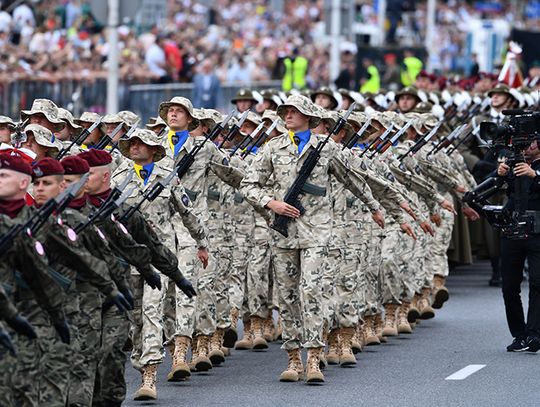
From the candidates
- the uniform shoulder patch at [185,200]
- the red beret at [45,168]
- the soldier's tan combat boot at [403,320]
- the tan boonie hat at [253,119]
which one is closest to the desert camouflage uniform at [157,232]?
the uniform shoulder patch at [185,200]

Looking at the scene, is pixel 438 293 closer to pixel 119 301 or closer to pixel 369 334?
pixel 369 334

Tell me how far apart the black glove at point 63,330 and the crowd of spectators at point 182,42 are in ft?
54.6

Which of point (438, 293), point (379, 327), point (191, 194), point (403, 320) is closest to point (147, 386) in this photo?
point (191, 194)

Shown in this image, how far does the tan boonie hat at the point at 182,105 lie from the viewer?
1555 centimetres

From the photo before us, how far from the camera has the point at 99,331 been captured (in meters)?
12.0

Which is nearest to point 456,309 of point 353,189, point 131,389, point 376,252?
point 376,252

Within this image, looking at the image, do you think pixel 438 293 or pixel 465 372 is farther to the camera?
pixel 438 293

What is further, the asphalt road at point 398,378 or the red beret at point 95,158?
the asphalt road at point 398,378

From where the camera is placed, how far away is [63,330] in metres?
10.9

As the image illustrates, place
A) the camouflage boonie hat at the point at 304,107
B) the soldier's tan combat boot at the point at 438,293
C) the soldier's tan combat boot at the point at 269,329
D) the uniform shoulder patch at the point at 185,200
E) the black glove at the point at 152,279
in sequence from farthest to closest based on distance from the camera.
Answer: the soldier's tan combat boot at the point at 438,293
the soldier's tan combat boot at the point at 269,329
the camouflage boonie hat at the point at 304,107
the uniform shoulder patch at the point at 185,200
the black glove at the point at 152,279

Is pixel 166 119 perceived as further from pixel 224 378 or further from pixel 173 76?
pixel 173 76

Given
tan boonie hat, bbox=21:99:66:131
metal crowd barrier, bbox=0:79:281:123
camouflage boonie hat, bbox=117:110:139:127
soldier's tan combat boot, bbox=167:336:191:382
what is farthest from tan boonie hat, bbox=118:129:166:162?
metal crowd barrier, bbox=0:79:281:123

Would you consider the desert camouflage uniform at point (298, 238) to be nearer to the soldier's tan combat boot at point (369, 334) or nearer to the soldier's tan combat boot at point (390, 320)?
the soldier's tan combat boot at point (369, 334)

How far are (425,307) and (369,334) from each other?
2063 mm
